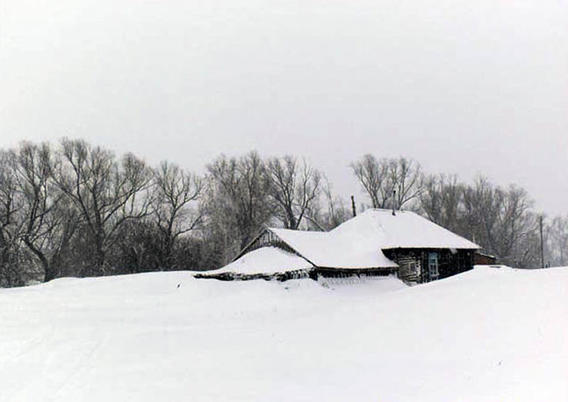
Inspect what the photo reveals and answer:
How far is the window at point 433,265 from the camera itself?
34.0 m

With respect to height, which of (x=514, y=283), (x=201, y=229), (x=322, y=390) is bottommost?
(x=322, y=390)

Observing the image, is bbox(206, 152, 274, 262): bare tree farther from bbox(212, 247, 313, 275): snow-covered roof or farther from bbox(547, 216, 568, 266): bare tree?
bbox(547, 216, 568, 266): bare tree

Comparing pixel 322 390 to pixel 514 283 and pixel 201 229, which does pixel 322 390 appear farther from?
pixel 201 229

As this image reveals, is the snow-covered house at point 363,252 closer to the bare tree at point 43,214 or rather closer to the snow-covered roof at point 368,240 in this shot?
the snow-covered roof at point 368,240

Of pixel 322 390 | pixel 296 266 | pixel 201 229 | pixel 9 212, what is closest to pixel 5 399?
pixel 322 390

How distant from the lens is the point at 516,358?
911 centimetres

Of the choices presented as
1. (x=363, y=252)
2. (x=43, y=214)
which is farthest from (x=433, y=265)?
(x=43, y=214)

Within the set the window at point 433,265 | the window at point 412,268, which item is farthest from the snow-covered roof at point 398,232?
the window at point 412,268

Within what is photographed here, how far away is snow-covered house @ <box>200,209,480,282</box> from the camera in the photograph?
2906 centimetres

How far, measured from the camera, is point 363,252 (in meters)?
33.2

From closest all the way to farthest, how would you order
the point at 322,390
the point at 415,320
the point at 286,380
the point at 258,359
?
the point at 322,390 < the point at 286,380 < the point at 258,359 < the point at 415,320

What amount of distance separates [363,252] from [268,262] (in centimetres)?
740

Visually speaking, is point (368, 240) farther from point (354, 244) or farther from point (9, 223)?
point (9, 223)

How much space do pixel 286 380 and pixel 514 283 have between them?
9448 millimetres
